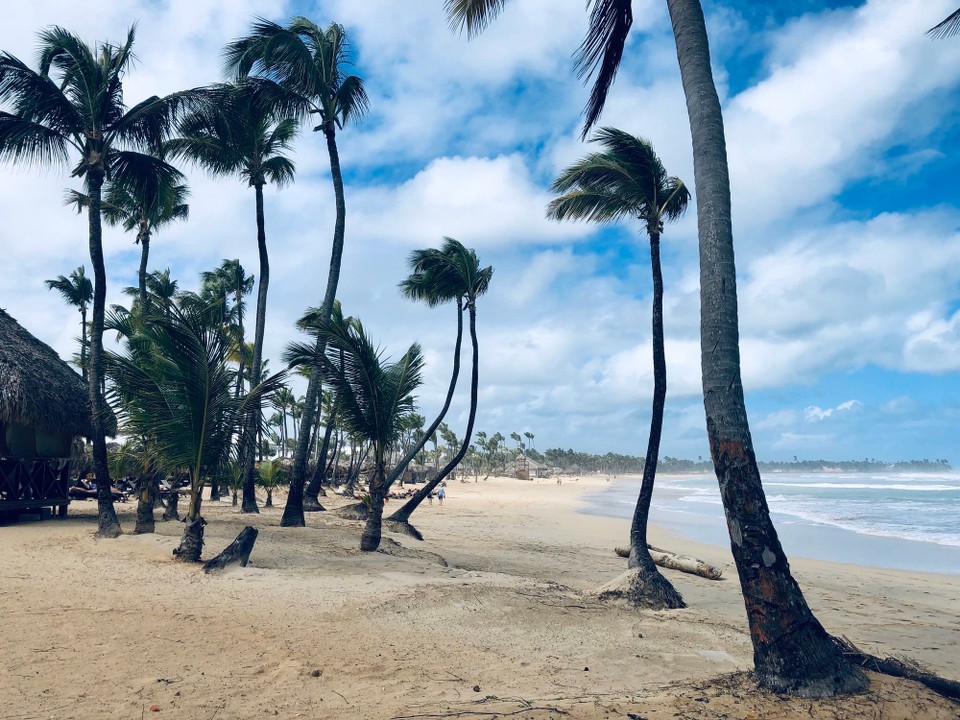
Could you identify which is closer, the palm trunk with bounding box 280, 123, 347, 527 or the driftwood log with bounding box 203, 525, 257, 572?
the driftwood log with bounding box 203, 525, 257, 572

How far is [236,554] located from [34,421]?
8.09 meters

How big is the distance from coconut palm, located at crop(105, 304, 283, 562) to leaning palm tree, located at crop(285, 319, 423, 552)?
1165mm

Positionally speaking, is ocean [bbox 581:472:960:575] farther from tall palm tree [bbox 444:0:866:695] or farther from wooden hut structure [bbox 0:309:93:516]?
wooden hut structure [bbox 0:309:93:516]

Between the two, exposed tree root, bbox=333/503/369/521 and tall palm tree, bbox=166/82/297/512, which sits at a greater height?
tall palm tree, bbox=166/82/297/512

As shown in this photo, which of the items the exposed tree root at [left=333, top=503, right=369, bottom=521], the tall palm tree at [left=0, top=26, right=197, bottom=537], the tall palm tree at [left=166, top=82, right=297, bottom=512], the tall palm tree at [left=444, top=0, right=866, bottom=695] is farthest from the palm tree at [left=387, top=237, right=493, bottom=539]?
the tall palm tree at [left=444, top=0, right=866, bottom=695]

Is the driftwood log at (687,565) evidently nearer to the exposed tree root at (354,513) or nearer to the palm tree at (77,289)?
the exposed tree root at (354,513)

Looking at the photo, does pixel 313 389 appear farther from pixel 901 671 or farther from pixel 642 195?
pixel 901 671

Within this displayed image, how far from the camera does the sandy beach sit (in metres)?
4.38

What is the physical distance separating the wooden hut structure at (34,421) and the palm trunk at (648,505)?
12.3 meters

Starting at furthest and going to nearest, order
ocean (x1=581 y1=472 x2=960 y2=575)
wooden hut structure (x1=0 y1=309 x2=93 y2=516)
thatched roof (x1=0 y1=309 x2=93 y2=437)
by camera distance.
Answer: ocean (x1=581 y1=472 x2=960 y2=575)
wooden hut structure (x1=0 y1=309 x2=93 y2=516)
thatched roof (x1=0 y1=309 x2=93 y2=437)

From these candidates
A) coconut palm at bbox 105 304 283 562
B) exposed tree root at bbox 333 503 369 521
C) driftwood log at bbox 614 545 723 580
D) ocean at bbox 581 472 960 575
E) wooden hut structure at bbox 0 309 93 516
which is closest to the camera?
coconut palm at bbox 105 304 283 562

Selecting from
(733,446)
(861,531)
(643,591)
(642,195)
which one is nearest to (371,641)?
(733,446)

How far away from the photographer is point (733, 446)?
15.8 feet

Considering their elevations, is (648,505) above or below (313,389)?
below
